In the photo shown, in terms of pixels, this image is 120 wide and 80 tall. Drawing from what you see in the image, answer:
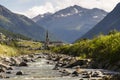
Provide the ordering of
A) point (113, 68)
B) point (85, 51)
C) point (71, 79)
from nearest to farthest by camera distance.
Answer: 1. point (71, 79)
2. point (113, 68)
3. point (85, 51)

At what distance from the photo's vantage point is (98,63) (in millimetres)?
120375

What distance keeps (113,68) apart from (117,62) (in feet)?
13.3

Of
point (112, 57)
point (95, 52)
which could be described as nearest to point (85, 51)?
point (95, 52)

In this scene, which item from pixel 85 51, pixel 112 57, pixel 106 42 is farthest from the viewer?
pixel 85 51

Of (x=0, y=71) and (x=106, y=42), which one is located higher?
(x=106, y=42)

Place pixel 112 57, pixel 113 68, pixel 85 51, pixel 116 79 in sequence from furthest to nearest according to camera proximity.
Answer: pixel 85 51
pixel 112 57
pixel 113 68
pixel 116 79

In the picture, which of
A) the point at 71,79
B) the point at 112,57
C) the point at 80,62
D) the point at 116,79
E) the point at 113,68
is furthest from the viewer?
the point at 80,62

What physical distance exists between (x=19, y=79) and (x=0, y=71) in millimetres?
28007

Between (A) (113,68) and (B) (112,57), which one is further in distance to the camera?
(B) (112,57)

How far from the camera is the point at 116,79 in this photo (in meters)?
47.0

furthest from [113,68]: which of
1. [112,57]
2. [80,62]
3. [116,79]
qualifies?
[116,79]

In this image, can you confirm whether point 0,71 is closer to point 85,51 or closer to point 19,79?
point 19,79

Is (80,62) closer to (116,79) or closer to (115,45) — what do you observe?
(115,45)

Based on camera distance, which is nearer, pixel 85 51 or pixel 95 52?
pixel 95 52
